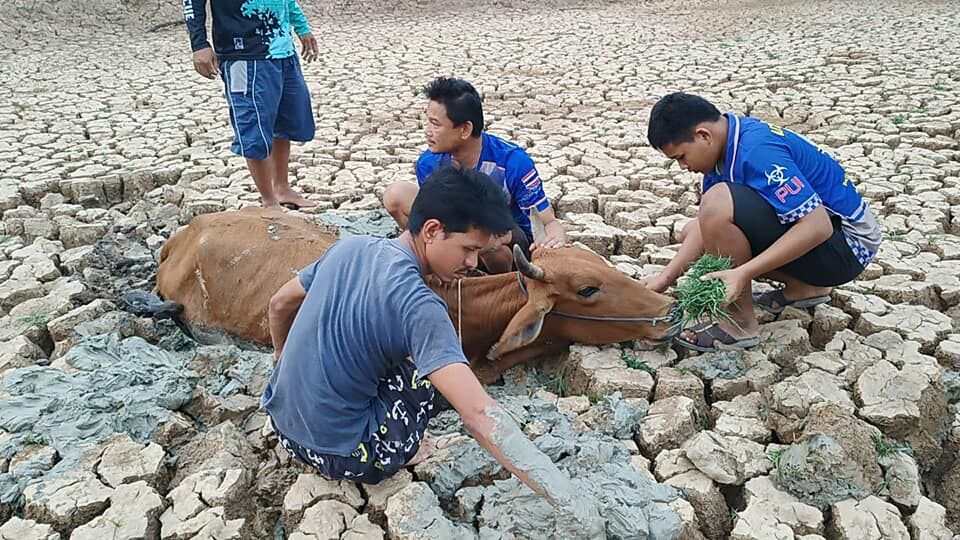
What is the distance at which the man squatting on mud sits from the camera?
2.14m

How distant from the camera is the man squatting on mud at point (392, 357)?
7.01ft

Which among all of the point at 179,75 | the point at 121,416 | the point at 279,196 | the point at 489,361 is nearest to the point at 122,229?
the point at 279,196

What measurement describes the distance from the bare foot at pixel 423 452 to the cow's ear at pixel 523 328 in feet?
1.74

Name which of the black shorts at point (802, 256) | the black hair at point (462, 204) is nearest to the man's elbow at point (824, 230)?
the black shorts at point (802, 256)

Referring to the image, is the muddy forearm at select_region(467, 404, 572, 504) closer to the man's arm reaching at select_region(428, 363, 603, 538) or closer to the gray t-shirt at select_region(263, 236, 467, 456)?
the man's arm reaching at select_region(428, 363, 603, 538)

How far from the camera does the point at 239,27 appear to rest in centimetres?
474

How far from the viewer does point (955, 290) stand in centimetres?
390

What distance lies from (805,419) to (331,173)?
4206 mm

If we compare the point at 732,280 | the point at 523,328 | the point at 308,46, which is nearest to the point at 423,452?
the point at 523,328

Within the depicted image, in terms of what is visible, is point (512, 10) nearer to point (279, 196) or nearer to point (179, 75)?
point (179, 75)

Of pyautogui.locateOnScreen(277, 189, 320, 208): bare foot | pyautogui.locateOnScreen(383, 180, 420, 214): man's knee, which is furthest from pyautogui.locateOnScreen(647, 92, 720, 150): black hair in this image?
pyautogui.locateOnScreen(277, 189, 320, 208): bare foot

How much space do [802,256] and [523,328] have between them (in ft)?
4.49

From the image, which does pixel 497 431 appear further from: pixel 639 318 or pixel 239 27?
pixel 239 27

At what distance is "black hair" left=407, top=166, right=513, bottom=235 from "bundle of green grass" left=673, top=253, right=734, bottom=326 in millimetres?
1295
